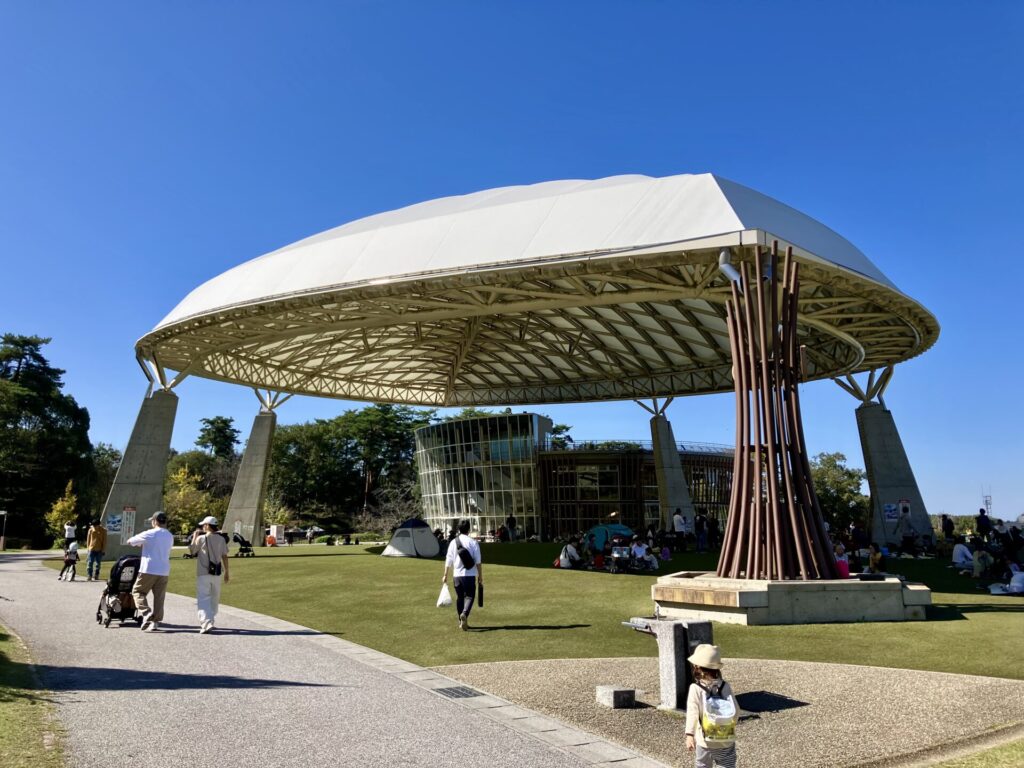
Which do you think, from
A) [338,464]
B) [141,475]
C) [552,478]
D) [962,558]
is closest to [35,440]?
[338,464]

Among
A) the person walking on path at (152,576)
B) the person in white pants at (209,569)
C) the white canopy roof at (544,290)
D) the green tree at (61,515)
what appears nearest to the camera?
the person walking on path at (152,576)

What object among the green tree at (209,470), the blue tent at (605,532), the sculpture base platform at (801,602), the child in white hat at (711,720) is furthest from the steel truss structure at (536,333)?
the green tree at (209,470)

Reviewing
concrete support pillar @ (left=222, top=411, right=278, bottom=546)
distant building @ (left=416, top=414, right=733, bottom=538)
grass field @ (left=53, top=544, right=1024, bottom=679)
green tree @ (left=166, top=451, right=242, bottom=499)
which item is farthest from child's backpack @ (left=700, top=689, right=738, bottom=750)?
green tree @ (left=166, top=451, right=242, bottom=499)

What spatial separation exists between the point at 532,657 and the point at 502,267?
13577 mm

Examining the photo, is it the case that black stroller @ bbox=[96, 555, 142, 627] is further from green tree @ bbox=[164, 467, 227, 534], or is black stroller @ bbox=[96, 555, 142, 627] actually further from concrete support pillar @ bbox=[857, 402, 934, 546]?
green tree @ bbox=[164, 467, 227, 534]

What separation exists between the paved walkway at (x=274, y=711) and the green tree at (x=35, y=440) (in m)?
54.5

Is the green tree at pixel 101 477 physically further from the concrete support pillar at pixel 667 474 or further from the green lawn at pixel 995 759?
the green lawn at pixel 995 759

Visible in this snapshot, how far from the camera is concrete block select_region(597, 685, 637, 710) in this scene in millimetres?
7520

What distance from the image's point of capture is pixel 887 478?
3669 centimetres

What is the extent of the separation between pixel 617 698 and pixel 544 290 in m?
19.2

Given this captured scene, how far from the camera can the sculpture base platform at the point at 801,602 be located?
1305cm

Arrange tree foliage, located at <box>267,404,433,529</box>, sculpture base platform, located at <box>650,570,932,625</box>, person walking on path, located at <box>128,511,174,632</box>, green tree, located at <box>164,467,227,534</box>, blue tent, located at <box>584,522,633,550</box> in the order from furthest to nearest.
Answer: tree foliage, located at <box>267,404,433,529</box> < green tree, located at <box>164,467,227,534</box> < blue tent, located at <box>584,522,633,550</box> < sculpture base platform, located at <box>650,570,932,625</box> < person walking on path, located at <box>128,511,174,632</box>

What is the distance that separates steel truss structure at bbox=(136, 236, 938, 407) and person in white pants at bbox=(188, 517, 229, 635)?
38.4 feet

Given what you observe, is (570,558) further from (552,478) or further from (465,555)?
(552,478)
